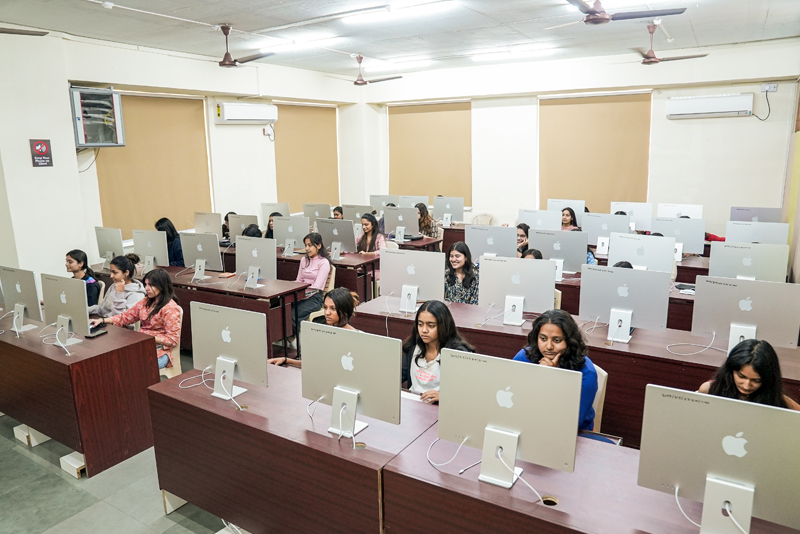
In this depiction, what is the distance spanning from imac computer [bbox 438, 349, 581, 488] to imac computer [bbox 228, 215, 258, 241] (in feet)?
18.9

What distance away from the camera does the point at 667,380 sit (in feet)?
10.1

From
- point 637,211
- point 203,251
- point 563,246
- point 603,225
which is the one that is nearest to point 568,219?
point 603,225

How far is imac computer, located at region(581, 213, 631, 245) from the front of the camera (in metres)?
6.32

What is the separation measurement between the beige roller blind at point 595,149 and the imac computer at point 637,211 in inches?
49.3

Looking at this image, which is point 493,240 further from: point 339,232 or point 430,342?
point 430,342

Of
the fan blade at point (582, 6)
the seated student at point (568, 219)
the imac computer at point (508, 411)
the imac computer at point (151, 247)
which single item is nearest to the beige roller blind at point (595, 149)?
the seated student at point (568, 219)

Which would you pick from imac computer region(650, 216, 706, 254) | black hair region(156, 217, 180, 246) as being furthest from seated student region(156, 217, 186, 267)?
imac computer region(650, 216, 706, 254)

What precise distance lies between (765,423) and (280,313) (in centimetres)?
401

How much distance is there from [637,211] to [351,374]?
6.40 meters

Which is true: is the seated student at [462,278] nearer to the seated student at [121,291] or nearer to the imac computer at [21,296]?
the seated student at [121,291]

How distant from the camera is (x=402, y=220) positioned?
25.6ft

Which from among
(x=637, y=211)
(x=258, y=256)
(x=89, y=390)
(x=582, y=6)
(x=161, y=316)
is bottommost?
(x=89, y=390)

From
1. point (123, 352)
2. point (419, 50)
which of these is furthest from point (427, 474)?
point (419, 50)

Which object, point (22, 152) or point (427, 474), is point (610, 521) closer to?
point (427, 474)
